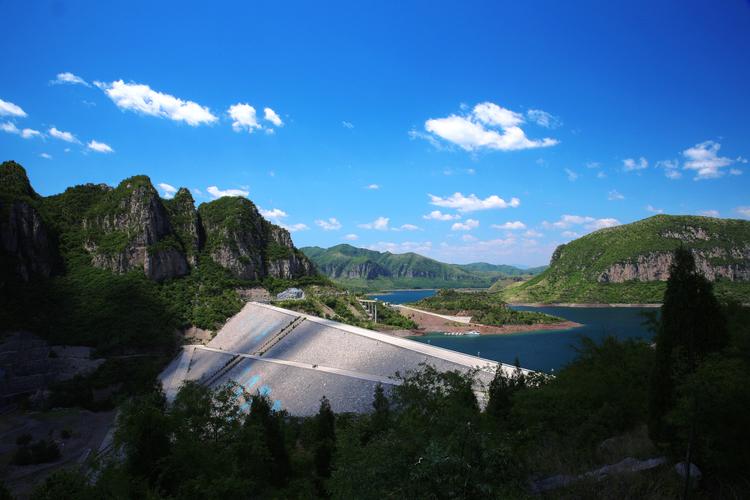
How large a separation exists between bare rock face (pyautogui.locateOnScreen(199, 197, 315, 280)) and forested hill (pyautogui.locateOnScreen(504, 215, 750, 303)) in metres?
101

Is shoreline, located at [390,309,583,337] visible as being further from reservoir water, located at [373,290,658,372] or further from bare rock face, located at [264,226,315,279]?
bare rock face, located at [264,226,315,279]

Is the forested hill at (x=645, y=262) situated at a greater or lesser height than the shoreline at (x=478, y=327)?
greater

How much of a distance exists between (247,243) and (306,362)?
5695cm

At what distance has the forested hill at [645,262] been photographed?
15225 centimetres

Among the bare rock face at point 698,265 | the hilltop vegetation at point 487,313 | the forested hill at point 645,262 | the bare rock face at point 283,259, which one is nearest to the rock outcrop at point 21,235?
the bare rock face at point 283,259

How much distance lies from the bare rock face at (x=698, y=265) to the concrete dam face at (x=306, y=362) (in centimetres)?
14366

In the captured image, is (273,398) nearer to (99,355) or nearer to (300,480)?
(300,480)

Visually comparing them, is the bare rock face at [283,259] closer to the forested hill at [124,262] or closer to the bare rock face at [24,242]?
the forested hill at [124,262]

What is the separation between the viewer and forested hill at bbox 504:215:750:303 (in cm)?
15225

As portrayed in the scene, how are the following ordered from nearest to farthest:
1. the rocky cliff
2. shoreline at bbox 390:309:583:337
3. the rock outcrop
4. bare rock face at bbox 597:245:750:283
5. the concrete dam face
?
the concrete dam face, the rock outcrop, the rocky cliff, shoreline at bbox 390:309:583:337, bare rock face at bbox 597:245:750:283

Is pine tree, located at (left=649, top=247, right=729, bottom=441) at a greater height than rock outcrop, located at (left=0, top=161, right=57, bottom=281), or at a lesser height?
lesser

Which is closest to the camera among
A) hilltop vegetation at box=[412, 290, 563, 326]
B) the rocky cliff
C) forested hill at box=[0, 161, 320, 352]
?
forested hill at box=[0, 161, 320, 352]

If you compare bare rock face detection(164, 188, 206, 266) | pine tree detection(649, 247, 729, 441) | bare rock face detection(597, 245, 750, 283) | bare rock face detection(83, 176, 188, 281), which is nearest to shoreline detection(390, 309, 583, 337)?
bare rock face detection(164, 188, 206, 266)

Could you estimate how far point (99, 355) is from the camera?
53906 mm
